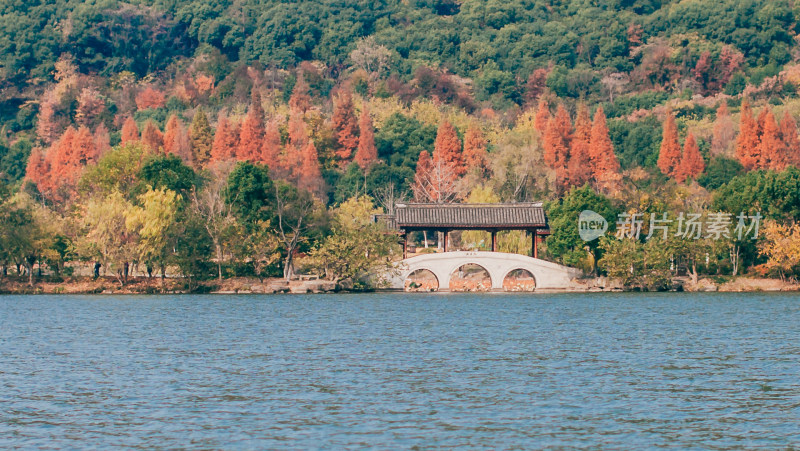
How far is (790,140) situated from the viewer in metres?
108

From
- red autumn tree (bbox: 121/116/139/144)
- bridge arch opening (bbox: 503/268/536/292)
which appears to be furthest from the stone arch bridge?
red autumn tree (bbox: 121/116/139/144)

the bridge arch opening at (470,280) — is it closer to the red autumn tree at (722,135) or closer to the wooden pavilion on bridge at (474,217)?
the wooden pavilion on bridge at (474,217)

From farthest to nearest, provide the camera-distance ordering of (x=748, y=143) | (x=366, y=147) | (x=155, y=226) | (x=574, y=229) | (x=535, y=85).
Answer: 1. (x=535, y=85)
2. (x=366, y=147)
3. (x=748, y=143)
4. (x=574, y=229)
5. (x=155, y=226)

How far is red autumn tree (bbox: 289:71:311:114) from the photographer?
5123 inches

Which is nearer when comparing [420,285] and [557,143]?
[420,285]

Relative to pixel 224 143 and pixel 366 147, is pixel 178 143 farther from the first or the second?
pixel 366 147

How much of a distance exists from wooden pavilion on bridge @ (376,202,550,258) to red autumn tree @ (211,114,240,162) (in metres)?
41.5

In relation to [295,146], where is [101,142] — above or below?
→ above

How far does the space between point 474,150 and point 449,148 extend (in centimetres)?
253

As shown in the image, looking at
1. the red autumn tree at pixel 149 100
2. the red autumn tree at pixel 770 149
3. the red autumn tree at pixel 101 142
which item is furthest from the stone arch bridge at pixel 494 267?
the red autumn tree at pixel 149 100

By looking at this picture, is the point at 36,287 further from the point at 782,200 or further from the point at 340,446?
the point at 340,446

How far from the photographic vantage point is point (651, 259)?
71062 mm

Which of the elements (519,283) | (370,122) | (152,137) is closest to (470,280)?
(519,283)

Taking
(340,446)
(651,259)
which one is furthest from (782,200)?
(340,446)
